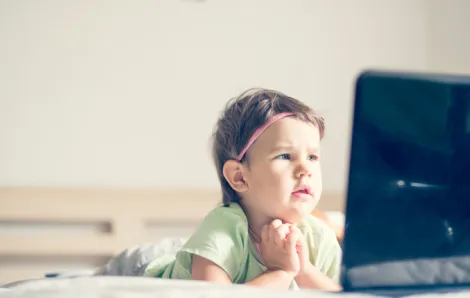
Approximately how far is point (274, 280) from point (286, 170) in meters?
0.13

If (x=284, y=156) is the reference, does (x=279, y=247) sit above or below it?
below

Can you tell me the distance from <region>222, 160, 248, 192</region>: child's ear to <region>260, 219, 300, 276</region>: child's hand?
7cm

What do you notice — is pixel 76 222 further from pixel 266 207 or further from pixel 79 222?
pixel 266 207

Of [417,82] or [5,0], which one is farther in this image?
[5,0]

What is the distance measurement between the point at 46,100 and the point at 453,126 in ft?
4.02

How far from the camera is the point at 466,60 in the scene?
5.63 feet

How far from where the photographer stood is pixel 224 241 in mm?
658

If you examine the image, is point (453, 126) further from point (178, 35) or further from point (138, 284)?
point (178, 35)

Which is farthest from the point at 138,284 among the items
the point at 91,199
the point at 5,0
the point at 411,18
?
the point at 411,18

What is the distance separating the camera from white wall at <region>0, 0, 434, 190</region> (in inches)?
57.1

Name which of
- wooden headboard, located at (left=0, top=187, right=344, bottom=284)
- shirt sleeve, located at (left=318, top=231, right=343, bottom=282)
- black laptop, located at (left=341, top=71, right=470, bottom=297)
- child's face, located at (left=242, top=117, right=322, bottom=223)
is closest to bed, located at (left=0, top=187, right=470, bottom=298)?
wooden headboard, located at (left=0, top=187, right=344, bottom=284)

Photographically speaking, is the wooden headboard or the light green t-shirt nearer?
the light green t-shirt

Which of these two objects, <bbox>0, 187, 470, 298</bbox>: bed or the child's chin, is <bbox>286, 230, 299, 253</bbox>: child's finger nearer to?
the child's chin

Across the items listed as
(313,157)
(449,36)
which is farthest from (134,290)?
(449,36)
